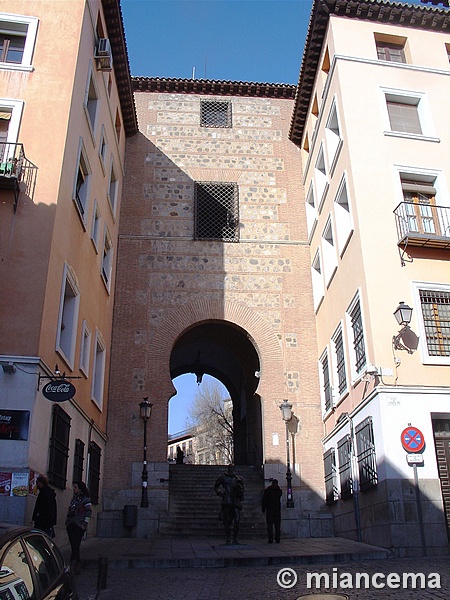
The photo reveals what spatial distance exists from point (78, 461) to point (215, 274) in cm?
739

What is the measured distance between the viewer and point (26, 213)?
11.0 meters

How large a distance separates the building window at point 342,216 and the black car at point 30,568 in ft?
36.4

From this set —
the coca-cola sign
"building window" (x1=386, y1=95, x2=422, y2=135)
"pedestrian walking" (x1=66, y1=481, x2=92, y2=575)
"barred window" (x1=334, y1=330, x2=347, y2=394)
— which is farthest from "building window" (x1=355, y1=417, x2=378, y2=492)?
"building window" (x1=386, y1=95, x2=422, y2=135)

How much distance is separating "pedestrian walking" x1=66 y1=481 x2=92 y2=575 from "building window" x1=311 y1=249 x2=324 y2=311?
9.73 m

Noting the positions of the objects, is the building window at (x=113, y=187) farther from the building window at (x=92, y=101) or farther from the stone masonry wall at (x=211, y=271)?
the building window at (x=92, y=101)

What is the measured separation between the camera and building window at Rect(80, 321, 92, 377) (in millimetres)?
13719

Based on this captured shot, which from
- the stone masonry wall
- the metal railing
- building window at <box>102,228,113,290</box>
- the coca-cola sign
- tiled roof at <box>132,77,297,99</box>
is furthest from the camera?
tiled roof at <box>132,77,297,99</box>

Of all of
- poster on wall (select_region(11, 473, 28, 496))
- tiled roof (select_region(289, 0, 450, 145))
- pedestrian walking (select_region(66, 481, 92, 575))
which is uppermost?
tiled roof (select_region(289, 0, 450, 145))

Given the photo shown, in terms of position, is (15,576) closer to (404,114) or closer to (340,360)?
(340,360)

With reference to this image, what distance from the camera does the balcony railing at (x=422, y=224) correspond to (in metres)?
12.4

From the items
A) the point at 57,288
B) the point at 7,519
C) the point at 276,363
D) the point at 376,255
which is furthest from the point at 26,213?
the point at 276,363

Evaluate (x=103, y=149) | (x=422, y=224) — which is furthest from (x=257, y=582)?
(x=103, y=149)

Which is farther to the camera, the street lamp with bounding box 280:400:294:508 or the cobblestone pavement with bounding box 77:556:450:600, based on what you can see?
the street lamp with bounding box 280:400:294:508

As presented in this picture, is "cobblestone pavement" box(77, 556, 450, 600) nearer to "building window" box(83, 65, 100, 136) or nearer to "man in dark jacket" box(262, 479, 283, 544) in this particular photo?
"man in dark jacket" box(262, 479, 283, 544)
